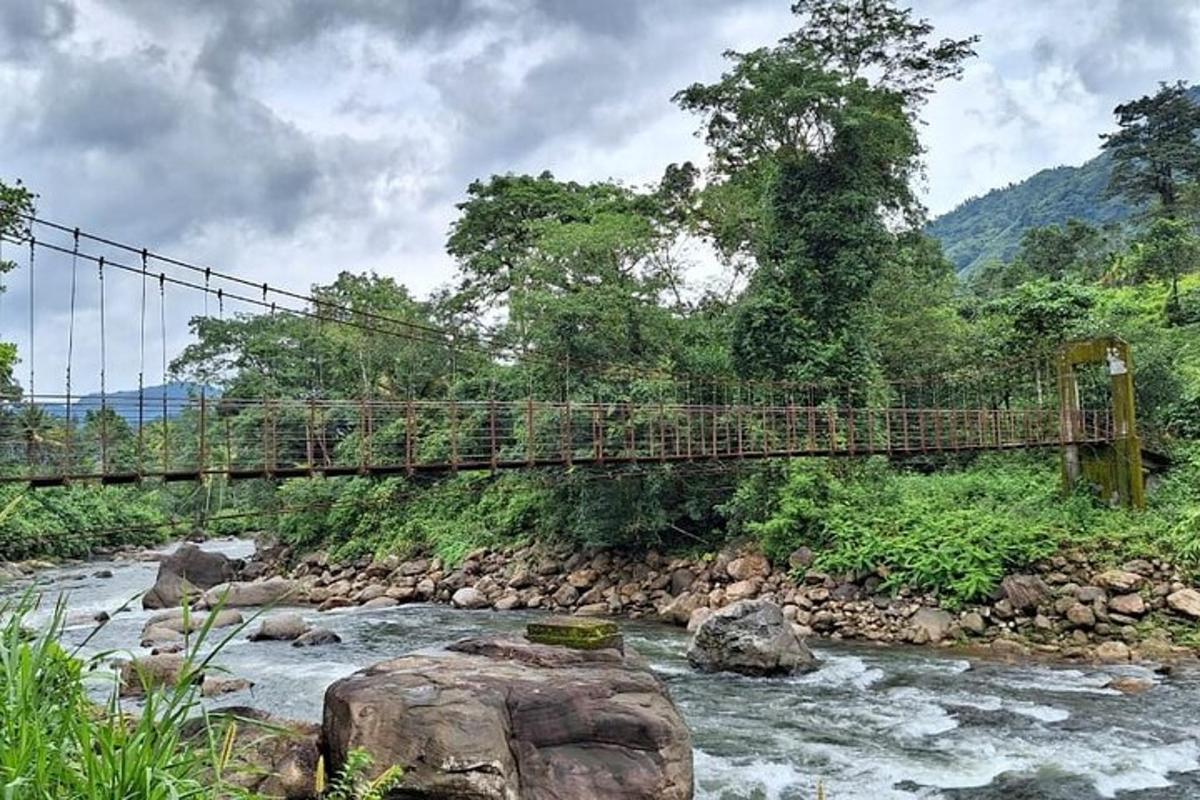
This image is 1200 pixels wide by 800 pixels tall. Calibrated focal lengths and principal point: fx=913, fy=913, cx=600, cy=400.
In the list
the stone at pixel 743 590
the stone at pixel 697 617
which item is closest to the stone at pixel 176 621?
the stone at pixel 697 617

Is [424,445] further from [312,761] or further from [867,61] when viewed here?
[312,761]

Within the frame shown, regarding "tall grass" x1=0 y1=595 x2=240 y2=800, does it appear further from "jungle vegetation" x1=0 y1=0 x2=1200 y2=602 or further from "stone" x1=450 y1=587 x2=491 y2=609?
"stone" x1=450 y1=587 x2=491 y2=609

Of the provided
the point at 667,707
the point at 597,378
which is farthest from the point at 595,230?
the point at 667,707

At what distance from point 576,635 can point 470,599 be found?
26.6 feet

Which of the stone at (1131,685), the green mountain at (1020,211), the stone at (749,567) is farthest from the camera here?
the green mountain at (1020,211)

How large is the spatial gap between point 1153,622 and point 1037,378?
19.2 feet

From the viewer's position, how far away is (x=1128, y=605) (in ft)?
29.1

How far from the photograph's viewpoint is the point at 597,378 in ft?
46.0

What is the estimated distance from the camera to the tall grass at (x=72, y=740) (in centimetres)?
158

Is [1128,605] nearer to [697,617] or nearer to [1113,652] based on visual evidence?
[1113,652]

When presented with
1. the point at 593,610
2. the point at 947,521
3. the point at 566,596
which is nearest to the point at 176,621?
the point at 566,596

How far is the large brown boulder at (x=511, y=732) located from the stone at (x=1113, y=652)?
17.8ft

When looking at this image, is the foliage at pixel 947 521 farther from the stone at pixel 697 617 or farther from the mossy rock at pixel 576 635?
the mossy rock at pixel 576 635

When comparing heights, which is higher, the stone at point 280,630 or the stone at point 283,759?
the stone at point 283,759
